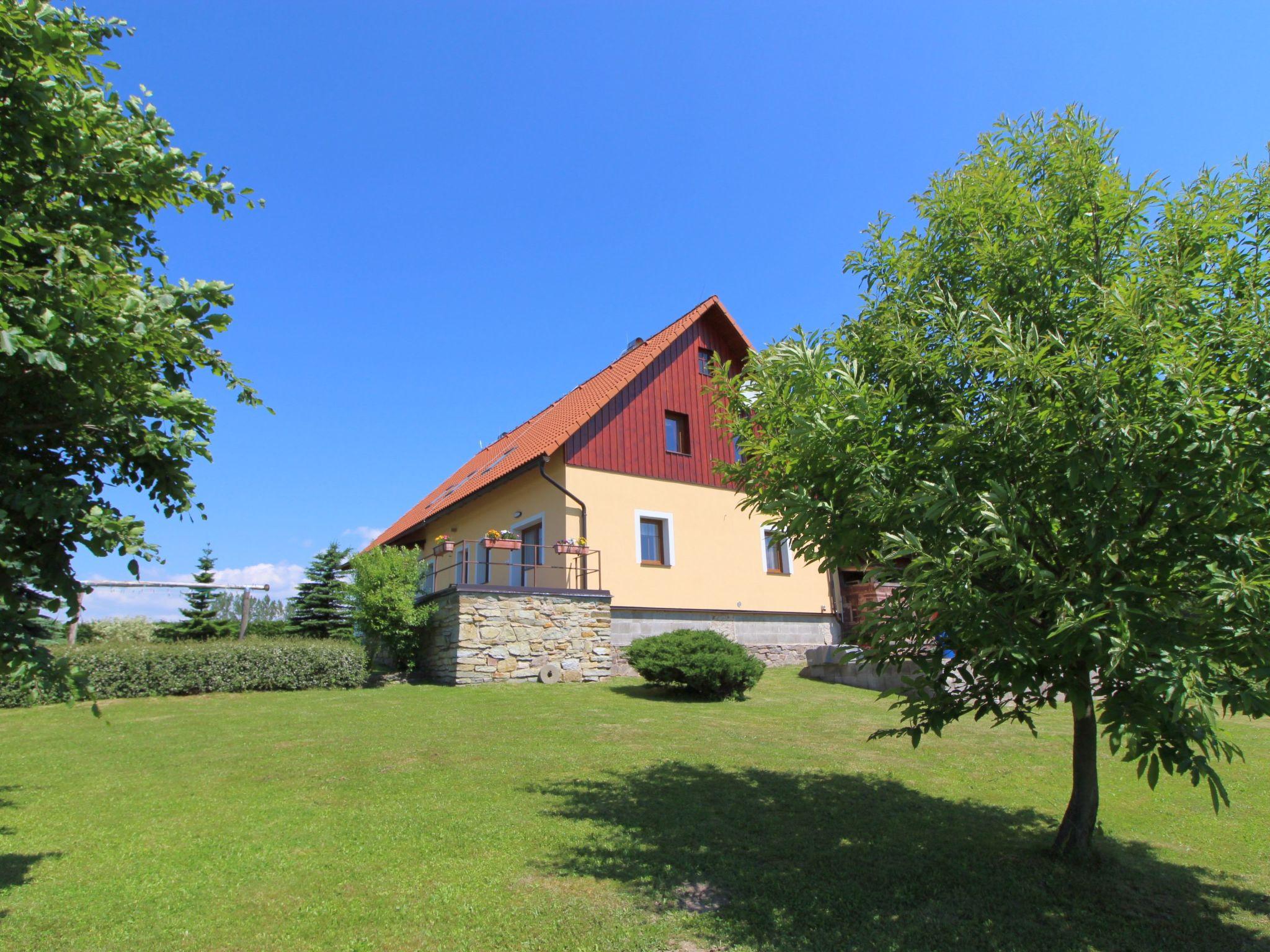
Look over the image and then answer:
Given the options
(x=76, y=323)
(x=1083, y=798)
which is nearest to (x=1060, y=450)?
(x=1083, y=798)

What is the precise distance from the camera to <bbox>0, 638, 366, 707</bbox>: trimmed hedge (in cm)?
1313

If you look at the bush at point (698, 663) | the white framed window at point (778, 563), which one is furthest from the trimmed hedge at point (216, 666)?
the white framed window at point (778, 563)

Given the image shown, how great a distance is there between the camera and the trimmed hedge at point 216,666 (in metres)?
13.1

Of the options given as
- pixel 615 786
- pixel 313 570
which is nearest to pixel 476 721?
pixel 615 786

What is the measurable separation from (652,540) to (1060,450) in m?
14.2

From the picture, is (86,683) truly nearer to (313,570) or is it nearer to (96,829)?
(96,829)

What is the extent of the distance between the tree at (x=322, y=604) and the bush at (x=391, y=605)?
24.2 feet

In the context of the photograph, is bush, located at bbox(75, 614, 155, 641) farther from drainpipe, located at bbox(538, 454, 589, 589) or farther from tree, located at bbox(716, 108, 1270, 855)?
tree, located at bbox(716, 108, 1270, 855)

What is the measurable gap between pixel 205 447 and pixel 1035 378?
4.21m

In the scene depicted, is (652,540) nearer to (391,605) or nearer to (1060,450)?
(391,605)

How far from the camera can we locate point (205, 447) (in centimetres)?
372

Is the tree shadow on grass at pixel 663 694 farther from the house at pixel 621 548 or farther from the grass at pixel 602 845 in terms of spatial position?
the grass at pixel 602 845

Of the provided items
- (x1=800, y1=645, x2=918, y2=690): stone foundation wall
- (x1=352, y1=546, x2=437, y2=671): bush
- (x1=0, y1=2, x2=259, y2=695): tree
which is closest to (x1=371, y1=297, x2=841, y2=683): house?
(x1=352, y1=546, x2=437, y2=671): bush

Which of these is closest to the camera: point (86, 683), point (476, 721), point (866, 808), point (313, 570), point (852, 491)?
point (86, 683)
